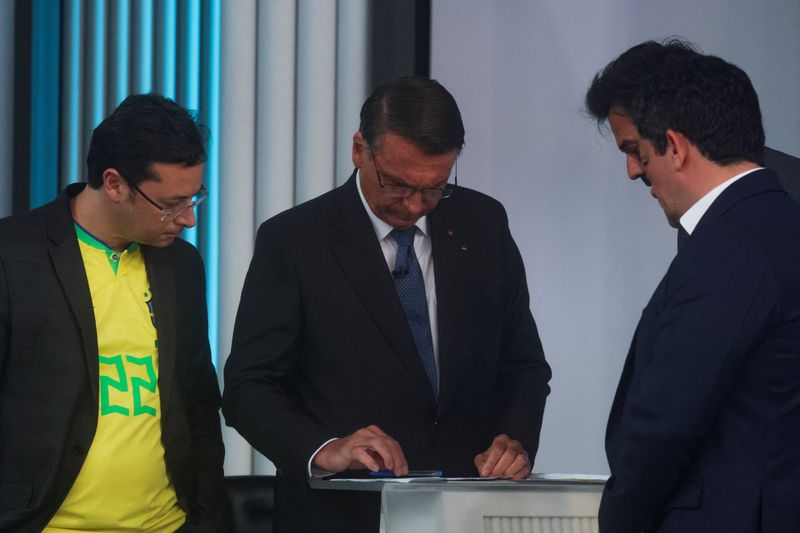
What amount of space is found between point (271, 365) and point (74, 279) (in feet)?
1.55

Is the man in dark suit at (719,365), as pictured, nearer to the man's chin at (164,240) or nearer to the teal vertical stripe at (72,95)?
the man's chin at (164,240)

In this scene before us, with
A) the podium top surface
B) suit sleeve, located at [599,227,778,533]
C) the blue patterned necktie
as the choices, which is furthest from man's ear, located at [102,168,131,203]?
suit sleeve, located at [599,227,778,533]

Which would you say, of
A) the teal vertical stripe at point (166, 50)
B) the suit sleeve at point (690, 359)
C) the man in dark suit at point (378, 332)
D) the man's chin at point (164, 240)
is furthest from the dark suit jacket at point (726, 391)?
the teal vertical stripe at point (166, 50)

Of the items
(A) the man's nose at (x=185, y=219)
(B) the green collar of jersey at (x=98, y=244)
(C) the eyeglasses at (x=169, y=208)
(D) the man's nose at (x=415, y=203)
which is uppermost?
(D) the man's nose at (x=415, y=203)

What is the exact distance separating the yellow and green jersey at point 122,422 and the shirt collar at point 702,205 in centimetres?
126

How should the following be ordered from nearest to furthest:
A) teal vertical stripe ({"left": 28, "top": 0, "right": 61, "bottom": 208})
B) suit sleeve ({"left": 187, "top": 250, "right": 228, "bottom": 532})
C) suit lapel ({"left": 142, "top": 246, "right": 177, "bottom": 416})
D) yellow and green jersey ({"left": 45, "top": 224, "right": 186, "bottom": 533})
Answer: yellow and green jersey ({"left": 45, "top": 224, "right": 186, "bottom": 533}) < suit lapel ({"left": 142, "top": 246, "right": 177, "bottom": 416}) < suit sleeve ({"left": 187, "top": 250, "right": 228, "bottom": 532}) < teal vertical stripe ({"left": 28, "top": 0, "right": 61, "bottom": 208})

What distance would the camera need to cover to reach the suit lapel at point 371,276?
2459 mm

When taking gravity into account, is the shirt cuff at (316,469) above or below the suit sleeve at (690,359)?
below

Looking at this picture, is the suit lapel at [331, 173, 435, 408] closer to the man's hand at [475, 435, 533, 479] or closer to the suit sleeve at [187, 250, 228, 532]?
the man's hand at [475, 435, 533, 479]

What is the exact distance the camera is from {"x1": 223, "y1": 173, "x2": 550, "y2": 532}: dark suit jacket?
244 cm

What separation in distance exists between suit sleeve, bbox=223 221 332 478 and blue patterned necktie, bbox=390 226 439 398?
0.77 ft

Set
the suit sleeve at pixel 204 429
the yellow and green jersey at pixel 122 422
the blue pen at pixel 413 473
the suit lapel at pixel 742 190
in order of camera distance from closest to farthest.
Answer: the suit lapel at pixel 742 190
the blue pen at pixel 413 473
the yellow and green jersey at pixel 122 422
the suit sleeve at pixel 204 429

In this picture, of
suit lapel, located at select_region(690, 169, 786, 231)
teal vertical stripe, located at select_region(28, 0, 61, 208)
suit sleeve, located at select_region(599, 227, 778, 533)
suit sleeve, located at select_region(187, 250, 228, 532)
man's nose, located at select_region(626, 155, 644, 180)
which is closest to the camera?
suit sleeve, located at select_region(599, 227, 778, 533)

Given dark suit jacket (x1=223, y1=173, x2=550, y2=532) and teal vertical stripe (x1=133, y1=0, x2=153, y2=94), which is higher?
teal vertical stripe (x1=133, y1=0, x2=153, y2=94)
